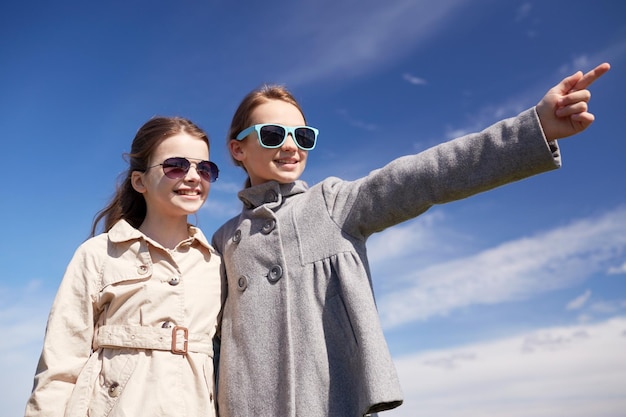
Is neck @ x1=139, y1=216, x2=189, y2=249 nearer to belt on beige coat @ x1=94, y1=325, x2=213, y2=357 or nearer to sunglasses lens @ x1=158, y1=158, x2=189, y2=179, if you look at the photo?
sunglasses lens @ x1=158, y1=158, x2=189, y2=179

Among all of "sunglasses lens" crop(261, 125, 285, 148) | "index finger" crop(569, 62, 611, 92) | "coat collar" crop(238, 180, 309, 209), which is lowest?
"index finger" crop(569, 62, 611, 92)

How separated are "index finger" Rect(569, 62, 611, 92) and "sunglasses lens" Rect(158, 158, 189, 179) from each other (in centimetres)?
234

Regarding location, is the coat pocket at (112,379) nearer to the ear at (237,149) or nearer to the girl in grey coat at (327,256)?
the girl in grey coat at (327,256)

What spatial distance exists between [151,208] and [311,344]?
1.51 metres

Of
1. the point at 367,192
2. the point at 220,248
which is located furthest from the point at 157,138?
the point at 367,192

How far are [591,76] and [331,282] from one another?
1.66 meters

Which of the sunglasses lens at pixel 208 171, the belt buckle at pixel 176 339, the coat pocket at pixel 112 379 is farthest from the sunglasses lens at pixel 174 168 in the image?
the coat pocket at pixel 112 379

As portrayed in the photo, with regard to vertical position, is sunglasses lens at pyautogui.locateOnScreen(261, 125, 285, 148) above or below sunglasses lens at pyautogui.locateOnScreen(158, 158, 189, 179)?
above

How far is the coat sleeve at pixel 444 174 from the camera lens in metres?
2.97

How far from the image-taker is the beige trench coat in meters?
3.38

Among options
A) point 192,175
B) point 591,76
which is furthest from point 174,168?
point 591,76

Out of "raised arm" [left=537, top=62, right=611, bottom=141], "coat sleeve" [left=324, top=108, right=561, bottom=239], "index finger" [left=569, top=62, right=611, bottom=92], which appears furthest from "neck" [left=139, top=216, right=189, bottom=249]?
"index finger" [left=569, top=62, right=611, bottom=92]

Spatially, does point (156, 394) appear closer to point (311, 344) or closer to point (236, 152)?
point (311, 344)

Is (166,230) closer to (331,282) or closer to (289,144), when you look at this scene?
(289,144)
